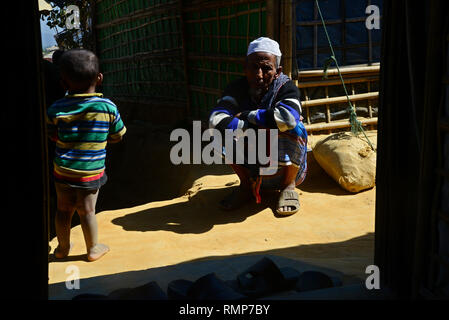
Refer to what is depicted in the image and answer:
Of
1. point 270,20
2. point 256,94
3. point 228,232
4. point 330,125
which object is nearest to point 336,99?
point 330,125

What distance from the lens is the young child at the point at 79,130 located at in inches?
135

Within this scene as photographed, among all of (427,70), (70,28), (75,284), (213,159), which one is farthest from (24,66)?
(70,28)

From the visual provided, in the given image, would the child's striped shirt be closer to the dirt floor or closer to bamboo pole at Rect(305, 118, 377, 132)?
the dirt floor

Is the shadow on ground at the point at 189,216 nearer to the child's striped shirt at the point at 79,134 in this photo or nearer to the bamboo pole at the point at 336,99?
the child's striped shirt at the point at 79,134

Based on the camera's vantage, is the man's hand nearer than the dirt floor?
No

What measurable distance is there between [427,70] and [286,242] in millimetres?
2326

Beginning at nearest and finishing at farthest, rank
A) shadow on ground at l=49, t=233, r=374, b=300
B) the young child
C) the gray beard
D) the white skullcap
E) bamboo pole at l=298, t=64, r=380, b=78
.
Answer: shadow on ground at l=49, t=233, r=374, b=300, the young child, the white skullcap, the gray beard, bamboo pole at l=298, t=64, r=380, b=78

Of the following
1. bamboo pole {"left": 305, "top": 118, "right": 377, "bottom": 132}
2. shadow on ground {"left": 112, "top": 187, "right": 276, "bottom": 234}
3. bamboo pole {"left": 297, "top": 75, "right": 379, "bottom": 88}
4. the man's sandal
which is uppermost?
bamboo pole {"left": 297, "top": 75, "right": 379, "bottom": 88}

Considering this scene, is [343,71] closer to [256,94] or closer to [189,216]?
[256,94]

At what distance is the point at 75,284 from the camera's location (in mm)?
2713

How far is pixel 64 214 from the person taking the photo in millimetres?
3613

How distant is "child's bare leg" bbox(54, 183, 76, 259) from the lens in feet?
11.6

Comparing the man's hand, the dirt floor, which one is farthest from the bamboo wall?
the man's hand

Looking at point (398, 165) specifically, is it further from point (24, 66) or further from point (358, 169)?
point (358, 169)
